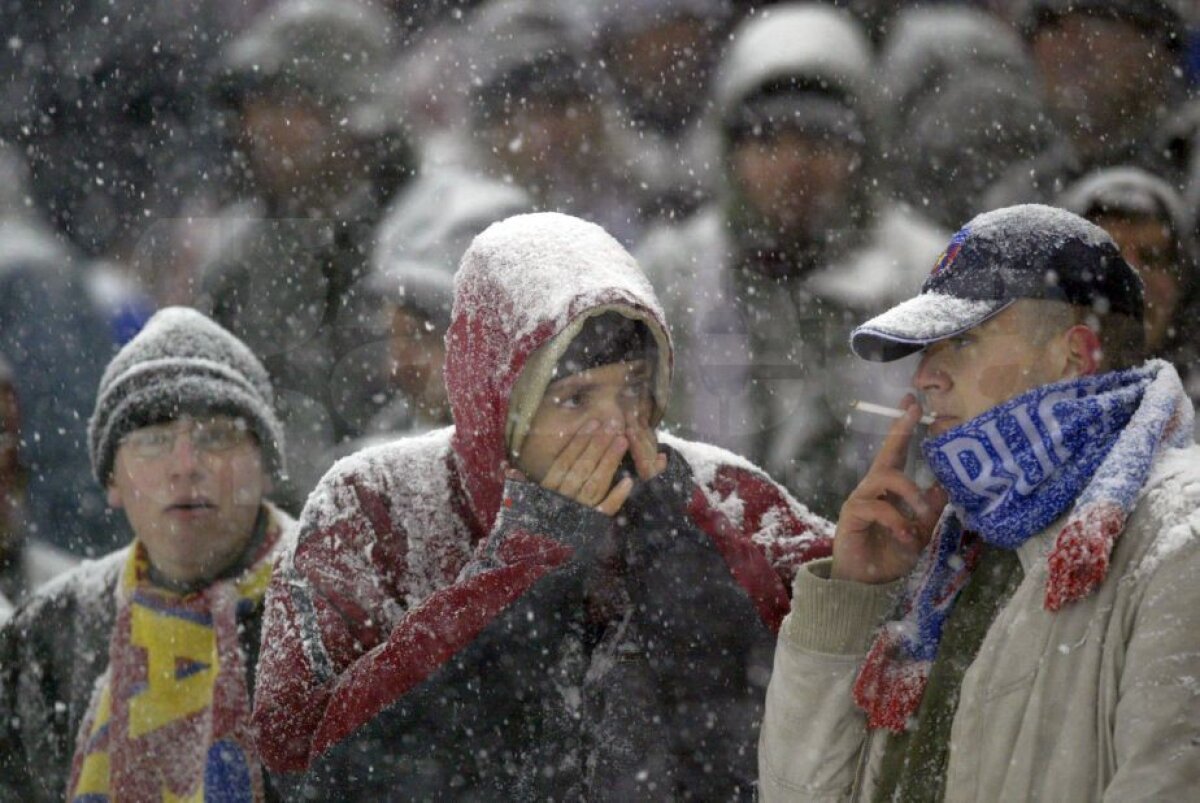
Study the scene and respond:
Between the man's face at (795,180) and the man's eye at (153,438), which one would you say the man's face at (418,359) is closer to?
the man's eye at (153,438)

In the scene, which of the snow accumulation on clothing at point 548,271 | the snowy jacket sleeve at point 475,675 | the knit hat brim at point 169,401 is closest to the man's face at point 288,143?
the knit hat brim at point 169,401

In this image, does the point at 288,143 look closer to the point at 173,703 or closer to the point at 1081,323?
the point at 173,703

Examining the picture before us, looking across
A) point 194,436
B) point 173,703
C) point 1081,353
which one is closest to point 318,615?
point 173,703

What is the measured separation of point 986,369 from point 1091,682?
48cm

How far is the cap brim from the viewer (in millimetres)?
2045

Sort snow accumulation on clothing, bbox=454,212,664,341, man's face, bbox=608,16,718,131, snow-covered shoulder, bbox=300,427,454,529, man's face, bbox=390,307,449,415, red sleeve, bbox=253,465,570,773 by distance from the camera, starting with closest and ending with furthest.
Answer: red sleeve, bbox=253,465,570,773 → snow accumulation on clothing, bbox=454,212,664,341 → snow-covered shoulder, bbox=300,427,454,529 → man's face, bbox=390,307,449,415 → man's face, bbox=608,16,718,131

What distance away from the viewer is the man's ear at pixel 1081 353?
6.64 ft

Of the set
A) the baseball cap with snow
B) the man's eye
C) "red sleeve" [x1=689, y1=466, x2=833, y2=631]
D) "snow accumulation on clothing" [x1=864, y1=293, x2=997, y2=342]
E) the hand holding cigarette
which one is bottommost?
the man's eye

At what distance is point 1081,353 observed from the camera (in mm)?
2029

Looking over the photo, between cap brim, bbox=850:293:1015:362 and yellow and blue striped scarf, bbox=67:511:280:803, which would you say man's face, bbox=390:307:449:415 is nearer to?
yellow and blue striped scarf, bbox=67:511:280:803

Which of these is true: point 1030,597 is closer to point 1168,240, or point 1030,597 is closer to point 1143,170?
point 1168,240

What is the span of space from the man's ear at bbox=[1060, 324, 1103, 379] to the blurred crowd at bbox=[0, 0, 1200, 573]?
127 centimetres

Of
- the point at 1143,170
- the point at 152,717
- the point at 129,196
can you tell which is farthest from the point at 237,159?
the point at 1143,170

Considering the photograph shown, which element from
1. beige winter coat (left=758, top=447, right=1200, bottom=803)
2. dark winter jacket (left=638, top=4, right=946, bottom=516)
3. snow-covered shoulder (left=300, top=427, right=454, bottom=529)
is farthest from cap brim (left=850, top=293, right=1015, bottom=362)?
dark winter jacket (left=638, top=4, right=946, bottom=516)
